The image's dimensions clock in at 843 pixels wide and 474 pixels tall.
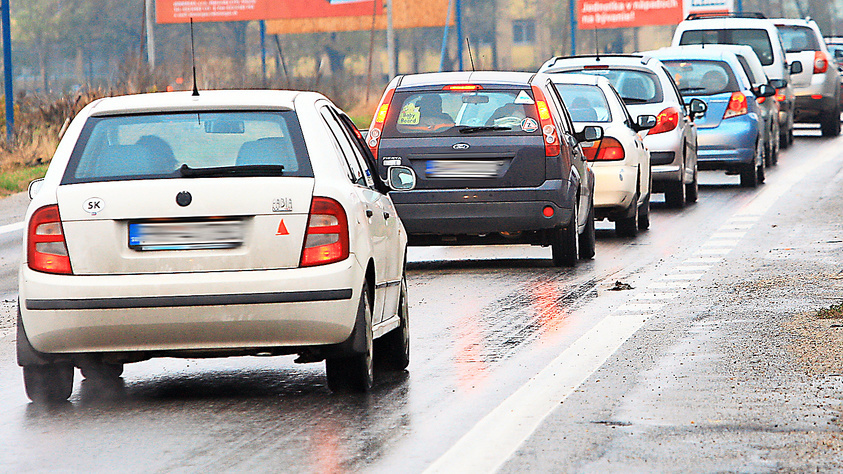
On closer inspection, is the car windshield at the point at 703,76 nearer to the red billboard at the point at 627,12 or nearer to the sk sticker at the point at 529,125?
the sk sticker at the point at 529,125

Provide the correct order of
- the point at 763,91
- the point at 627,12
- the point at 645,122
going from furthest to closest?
the point at 627,12, the point at 763,91, the point at 645,122

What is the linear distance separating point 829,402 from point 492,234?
6268 millimetres

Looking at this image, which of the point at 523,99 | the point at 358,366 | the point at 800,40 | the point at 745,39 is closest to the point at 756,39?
the point at 745,39

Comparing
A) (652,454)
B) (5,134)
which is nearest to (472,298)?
(652,454)

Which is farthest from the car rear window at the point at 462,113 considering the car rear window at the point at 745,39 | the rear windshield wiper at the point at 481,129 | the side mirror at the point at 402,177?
the car rear window at the point at 745,39

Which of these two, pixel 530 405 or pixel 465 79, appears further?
pixel 465 79

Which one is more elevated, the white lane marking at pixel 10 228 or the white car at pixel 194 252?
the white car at pixel 194 252

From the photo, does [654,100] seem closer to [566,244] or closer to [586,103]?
[586,103]

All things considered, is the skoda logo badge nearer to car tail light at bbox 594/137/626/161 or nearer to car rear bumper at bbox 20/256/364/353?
car rear bumper at bbox 20/256/364/353

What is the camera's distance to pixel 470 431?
6.64 metres

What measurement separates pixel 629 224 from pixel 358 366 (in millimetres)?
9152

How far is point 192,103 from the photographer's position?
7.50 m

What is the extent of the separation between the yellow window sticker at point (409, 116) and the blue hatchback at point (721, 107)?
9.09m

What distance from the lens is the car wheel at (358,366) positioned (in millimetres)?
7305
